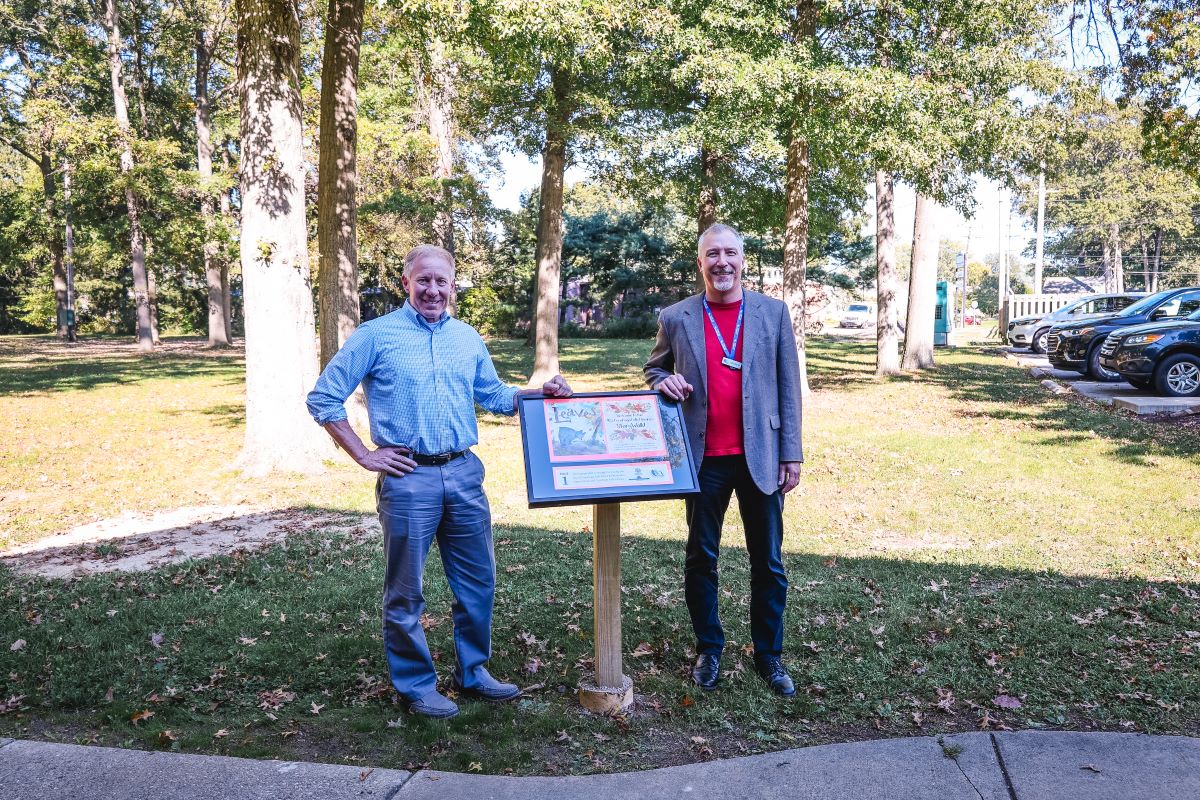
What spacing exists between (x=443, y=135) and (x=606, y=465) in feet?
67.0

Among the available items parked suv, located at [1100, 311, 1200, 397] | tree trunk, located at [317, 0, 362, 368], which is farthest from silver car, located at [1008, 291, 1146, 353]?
tree trunk, located at [317, 0, 362, 368]

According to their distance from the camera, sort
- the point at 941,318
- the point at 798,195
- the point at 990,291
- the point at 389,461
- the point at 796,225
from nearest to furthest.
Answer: the point at 389,461
the point at 798,195
the point at 796,225
the point at 941,318
the point at 990,291

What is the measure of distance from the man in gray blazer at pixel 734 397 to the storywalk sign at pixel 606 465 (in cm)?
18

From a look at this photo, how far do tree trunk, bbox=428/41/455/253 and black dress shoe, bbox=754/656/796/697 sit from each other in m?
13.4

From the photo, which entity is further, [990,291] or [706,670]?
[990,291]

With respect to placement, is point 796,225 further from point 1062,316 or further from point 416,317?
point 1062,316

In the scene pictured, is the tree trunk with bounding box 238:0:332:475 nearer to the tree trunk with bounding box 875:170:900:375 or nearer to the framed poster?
the framed poster

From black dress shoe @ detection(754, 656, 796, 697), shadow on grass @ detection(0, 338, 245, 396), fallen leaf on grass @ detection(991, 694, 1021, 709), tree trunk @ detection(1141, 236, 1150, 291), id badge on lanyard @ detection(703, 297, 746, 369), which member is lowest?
fallen leaf on grass @ detection(991, 694, 1021, 709)

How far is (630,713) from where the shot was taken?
13.9ft

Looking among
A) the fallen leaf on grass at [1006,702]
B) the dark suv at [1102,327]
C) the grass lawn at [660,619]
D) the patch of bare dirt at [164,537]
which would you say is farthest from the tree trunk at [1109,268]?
the fallen leaf on grass at [1006,702]

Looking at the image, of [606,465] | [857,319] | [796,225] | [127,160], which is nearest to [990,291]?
[857,319]

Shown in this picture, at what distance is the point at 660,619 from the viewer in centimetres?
550

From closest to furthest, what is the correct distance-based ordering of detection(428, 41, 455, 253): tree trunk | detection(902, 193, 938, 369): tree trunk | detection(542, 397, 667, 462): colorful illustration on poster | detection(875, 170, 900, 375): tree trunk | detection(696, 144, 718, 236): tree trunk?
detection(542, 397, 667, 462): colorful illustration on poster < detection(428, 41, 455, 253): tree trunk < detection(696, 144, 718, 236): tree trunk < detection(875, 170, 900, 375): tree trunk < detection(902, 193, 938, 369): tree trunk

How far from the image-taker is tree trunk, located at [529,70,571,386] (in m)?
18.3
